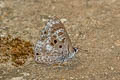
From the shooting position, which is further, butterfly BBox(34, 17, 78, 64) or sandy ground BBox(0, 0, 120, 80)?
sandy ground BBox(0, 0, 120, 80)

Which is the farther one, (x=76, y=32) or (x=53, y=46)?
(x=76, y=32)

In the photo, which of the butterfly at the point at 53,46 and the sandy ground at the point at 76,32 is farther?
the sandy ground at the point at 76,32

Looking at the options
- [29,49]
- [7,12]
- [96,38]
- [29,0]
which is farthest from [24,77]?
[29,0]
